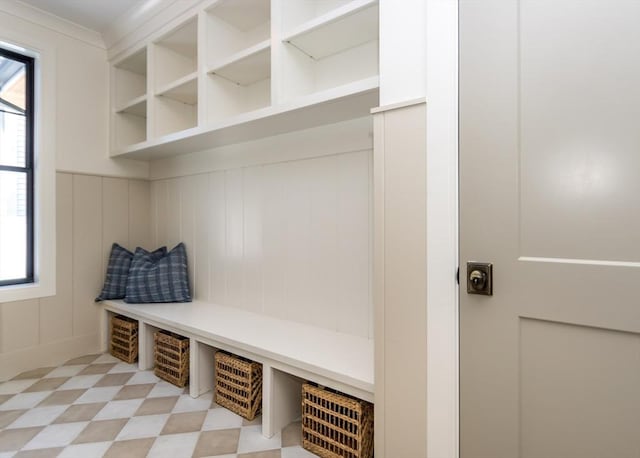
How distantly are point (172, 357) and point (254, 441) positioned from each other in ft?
2.76

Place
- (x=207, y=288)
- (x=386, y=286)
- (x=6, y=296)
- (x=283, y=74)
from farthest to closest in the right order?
(x=207, y=288) < (x=6, y=296) < (x=283, y=74) < (x=386, y=286)

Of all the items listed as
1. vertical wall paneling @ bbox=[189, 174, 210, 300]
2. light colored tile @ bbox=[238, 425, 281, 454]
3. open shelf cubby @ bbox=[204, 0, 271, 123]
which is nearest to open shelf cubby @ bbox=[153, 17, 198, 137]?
open shelf cubby @ bbox=[204, 0, 271, 123]

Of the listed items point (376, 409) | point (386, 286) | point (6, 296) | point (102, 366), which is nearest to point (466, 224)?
point (386, 286)

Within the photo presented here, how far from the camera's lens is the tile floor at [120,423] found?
4.97 feet

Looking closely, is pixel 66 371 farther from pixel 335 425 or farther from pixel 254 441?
pixel 335 425

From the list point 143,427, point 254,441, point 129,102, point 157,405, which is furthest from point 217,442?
point 129,102

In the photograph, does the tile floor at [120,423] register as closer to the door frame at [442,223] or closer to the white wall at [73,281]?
the white wall at [73,281]

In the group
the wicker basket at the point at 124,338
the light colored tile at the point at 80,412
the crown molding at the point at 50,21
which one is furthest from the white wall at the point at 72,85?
the light colored tile at the point at 80,412

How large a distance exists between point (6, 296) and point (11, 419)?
2.77 ft

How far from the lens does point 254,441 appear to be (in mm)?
1587

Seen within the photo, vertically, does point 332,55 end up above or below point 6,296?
above

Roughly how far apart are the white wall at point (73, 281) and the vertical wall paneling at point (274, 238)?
1391 millimetres

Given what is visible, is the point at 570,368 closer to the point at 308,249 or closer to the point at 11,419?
the point at 308,249

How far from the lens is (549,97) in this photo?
955 mm
